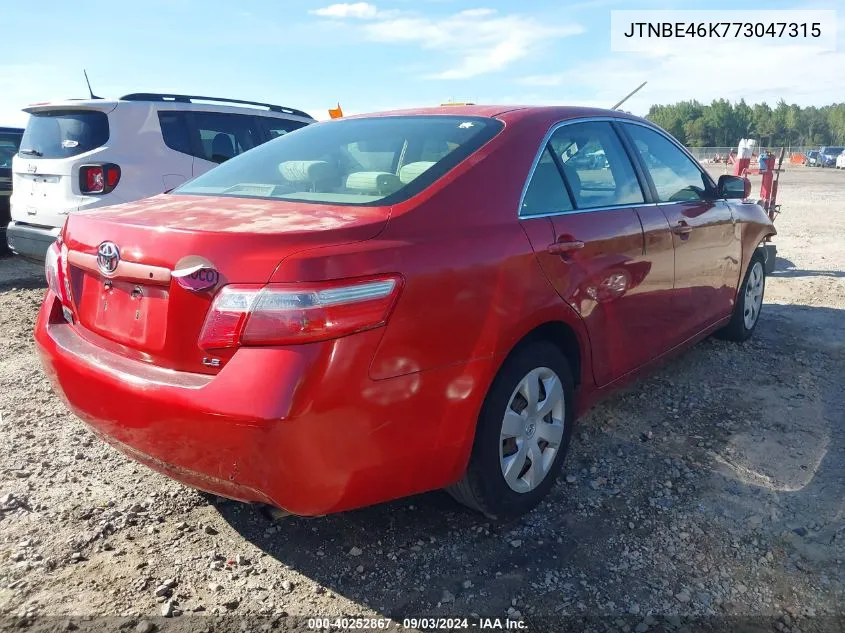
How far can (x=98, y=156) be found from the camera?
235 inches

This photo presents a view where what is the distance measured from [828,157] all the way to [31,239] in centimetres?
5694

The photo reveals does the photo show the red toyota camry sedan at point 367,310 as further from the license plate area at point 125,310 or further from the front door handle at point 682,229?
the front door handle at point 682,229

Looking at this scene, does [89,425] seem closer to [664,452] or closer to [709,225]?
[664,452]

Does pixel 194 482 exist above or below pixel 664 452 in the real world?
above

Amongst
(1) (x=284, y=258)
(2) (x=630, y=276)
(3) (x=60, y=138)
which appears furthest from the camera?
(3) (x=60, y=138)

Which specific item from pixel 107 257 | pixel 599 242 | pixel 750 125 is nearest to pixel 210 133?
pixel 107 257

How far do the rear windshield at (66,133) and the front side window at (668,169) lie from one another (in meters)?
4.71

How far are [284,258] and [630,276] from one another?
1.90 metres

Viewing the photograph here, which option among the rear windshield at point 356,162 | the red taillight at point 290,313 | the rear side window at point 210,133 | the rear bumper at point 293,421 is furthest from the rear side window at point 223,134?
the red taillight at point 290,313

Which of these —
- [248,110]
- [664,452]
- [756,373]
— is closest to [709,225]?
[756,373]

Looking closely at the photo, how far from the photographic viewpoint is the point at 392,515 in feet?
9.30

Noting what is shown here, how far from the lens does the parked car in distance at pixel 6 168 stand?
8.29 meters

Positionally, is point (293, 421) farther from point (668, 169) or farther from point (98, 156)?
point (98, 156)

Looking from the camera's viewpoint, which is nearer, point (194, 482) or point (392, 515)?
point (194, 482)
